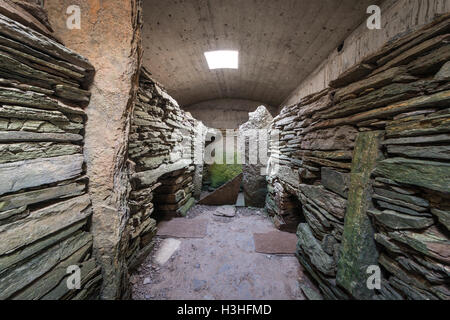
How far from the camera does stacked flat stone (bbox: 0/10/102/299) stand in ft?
3.38

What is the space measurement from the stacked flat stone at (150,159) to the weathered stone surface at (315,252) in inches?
101

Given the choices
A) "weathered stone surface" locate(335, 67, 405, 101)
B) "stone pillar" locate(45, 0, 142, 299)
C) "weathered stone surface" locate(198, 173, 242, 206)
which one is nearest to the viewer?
"weathered stone surface" locate(335, 67, 405, 101)

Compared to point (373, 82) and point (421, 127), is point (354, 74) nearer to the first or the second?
point (373, 82)

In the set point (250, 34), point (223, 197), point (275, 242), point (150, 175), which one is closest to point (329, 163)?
point (275, 242)

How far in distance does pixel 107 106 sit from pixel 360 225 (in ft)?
9.07

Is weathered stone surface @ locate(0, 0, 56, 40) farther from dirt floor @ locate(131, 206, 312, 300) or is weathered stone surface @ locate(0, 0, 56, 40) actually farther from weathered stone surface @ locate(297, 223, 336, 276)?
weathered stone surface @ locate(297, 223, 336, 276)

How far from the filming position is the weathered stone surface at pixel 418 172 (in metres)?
1.02

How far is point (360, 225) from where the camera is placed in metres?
1.51

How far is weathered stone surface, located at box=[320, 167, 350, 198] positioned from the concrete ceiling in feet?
9.25

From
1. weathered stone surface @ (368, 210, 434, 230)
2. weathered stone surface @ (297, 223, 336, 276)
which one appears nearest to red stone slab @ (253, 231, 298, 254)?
weathered stone surface @ (297, 223, 336, 276)

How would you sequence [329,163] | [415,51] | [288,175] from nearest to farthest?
[415,51], [329,163], [288,175]

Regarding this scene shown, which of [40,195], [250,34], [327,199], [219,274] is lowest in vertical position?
[219,274]

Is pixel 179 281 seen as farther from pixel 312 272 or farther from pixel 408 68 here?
pixel 408 68

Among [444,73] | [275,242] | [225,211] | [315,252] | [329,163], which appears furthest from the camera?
[225,211]
